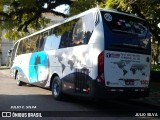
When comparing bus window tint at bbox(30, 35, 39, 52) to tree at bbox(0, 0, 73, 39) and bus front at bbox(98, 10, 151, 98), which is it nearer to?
tree at bbox(0, 0, 73, 39)

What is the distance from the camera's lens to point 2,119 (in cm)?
846

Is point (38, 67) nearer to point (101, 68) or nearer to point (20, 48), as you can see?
point (20, 48)

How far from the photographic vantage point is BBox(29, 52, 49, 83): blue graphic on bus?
13.9 m

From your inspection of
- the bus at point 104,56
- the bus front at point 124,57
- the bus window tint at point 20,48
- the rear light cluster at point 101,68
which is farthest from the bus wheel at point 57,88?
the bus window tint at point 20,48

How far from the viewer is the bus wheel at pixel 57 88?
12.1 metres

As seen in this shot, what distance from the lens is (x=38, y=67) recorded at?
14.9 m

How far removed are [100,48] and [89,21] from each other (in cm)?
128

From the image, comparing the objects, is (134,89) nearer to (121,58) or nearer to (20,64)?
(121,58)

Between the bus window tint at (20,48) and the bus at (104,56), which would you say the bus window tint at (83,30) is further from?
the bus window tint at (20,48)

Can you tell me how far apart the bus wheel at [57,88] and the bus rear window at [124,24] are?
3.34 m

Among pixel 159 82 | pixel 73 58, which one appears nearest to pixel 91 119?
pixel 73 58

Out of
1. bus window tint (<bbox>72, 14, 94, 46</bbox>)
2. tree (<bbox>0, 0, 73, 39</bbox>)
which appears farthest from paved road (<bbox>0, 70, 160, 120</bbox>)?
tree (<bbox>0, 0, 73, 39</bbox>)

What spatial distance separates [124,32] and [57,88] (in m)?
3.86

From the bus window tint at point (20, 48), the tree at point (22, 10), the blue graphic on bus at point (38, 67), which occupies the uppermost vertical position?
the tree at point (22, 10)
